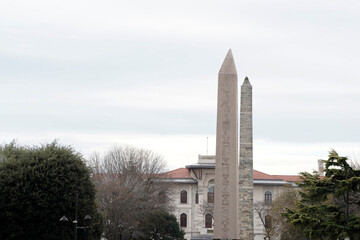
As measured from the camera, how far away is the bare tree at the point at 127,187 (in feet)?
137

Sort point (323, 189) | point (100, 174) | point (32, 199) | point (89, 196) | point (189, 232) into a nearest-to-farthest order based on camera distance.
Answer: point (323, 189), point (32, 199), point (89, 196), point (100, 174), point (189, 232)

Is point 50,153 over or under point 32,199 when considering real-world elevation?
over

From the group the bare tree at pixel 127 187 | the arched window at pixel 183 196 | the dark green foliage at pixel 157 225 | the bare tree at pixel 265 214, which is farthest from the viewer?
the arched window at pixel 183 196

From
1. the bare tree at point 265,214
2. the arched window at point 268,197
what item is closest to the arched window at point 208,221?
the bare tree at point 265,214

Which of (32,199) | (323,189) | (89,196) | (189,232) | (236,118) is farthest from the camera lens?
(189,232)

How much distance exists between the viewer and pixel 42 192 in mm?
27109

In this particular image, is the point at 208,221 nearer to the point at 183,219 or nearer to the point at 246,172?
the point at 183,219

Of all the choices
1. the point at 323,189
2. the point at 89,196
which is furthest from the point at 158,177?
the point at 323,189

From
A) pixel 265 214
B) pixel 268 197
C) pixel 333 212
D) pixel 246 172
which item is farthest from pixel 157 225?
pixel 333 212

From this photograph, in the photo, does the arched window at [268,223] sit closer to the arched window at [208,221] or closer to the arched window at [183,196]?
the arched window at [208,221]

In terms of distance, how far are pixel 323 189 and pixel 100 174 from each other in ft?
87.9

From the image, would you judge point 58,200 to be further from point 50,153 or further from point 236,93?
point 236,93

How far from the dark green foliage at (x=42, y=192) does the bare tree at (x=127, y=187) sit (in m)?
7.21

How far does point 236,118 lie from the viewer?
1661 centimetres
